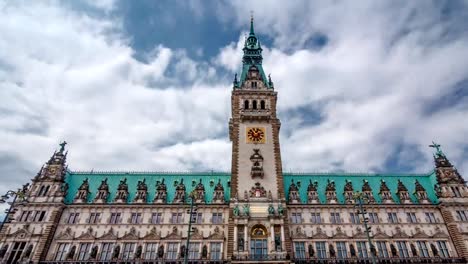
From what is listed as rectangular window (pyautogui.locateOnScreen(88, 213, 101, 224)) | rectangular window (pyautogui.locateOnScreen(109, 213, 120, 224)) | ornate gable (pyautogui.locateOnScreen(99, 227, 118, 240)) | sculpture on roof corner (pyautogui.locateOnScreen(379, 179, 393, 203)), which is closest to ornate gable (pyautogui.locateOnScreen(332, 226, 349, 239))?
sculpture on roof corner (pyautogui.locateOnScreen(379, 179, 393, 203))

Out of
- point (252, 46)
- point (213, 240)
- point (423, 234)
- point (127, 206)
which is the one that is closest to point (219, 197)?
point (213, 240)

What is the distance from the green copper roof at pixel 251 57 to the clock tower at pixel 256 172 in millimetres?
366

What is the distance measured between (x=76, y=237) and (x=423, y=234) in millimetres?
63240

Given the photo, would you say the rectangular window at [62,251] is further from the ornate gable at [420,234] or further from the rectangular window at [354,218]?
the ornate gable at [420,234]

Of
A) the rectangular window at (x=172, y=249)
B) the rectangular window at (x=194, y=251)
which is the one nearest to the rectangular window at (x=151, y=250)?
the rectangular window at (x=172, y=249)

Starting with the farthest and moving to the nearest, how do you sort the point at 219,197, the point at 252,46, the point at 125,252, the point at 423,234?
the point at 252,46, the point at 219,197, the point at 423,234, the point at 125,252

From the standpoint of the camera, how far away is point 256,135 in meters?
54.8

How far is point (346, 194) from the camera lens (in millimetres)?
52406

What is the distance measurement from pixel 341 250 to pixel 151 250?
33702 millimetres

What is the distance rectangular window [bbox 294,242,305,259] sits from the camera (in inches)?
1769

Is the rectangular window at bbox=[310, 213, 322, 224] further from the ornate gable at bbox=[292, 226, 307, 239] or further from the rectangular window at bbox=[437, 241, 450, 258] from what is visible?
the rectangular window at bbox=[437, 241, 450, 258]

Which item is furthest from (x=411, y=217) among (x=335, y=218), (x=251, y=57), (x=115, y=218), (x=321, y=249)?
(x=115, y=218)

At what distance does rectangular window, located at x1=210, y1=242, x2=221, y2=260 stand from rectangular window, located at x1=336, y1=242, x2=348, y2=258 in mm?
20939

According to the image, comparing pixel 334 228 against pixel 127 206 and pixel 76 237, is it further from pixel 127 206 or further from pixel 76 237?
pixel 76 237
